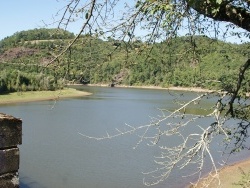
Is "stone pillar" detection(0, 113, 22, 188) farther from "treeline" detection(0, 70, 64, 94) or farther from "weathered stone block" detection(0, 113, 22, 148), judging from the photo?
A: "treeline" detection(0, 70, 64, 94)

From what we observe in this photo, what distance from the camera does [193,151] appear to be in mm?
2957

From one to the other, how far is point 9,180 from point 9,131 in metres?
0.20

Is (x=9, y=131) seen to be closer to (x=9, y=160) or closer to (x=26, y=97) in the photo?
(x=9, y=160)

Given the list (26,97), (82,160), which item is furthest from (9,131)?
(26,97)

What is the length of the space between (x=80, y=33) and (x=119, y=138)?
20.3 m

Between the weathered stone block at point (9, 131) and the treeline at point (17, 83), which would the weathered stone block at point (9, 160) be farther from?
the treeline at point (17, 83)

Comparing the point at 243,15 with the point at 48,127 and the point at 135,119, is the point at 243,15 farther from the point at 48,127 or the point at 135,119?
the point at 135,119

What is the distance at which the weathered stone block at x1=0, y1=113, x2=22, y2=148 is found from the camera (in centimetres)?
149

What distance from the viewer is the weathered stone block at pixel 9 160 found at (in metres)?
1.50

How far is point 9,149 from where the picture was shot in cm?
151

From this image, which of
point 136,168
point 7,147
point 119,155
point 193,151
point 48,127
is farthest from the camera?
point 48,127

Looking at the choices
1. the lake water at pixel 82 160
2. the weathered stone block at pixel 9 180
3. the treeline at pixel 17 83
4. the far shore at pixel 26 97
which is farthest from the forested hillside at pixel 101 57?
the treeline at pixel 17 83

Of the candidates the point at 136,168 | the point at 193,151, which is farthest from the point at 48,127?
the point at 193,151

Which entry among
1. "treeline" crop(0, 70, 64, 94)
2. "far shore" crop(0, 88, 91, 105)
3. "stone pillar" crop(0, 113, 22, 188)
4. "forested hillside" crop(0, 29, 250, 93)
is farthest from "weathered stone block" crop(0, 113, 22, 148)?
"treeline" crop(0, 70, 64, 94)
